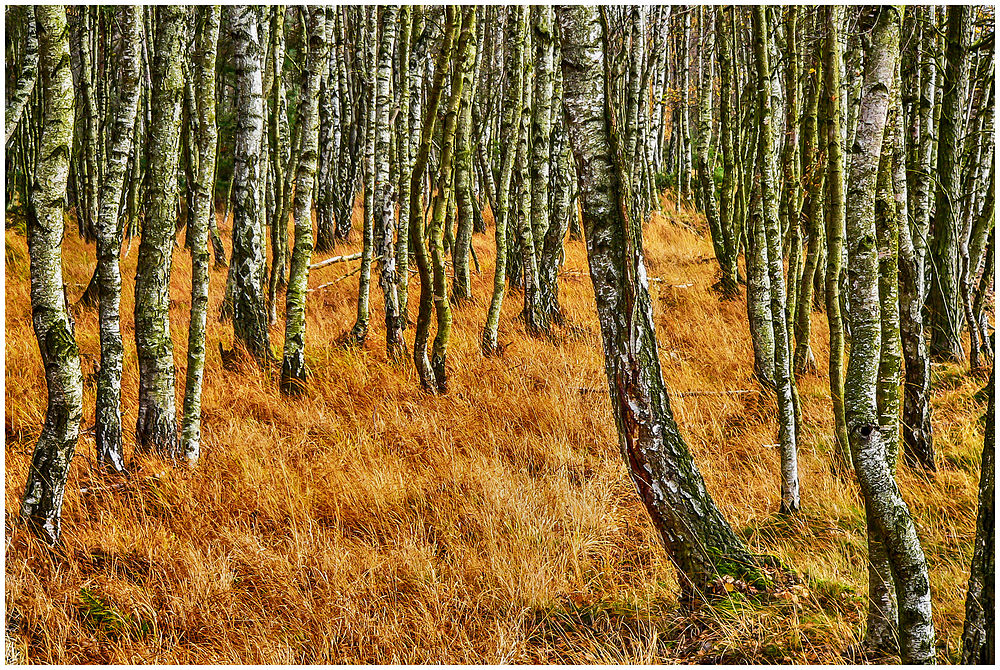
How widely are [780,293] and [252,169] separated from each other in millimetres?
4683

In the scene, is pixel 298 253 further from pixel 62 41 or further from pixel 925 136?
pixel 925 136

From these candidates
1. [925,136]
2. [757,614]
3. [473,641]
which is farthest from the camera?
[925,136]

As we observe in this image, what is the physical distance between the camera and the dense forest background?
2.72 m

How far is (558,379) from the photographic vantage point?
229 inches

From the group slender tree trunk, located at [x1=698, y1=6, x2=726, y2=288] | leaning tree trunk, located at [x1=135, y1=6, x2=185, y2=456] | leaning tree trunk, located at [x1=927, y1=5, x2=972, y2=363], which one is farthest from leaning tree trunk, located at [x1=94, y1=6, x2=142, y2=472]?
slender tree trunk, located at [x1=698, y1=6, x2=726, y2=288]

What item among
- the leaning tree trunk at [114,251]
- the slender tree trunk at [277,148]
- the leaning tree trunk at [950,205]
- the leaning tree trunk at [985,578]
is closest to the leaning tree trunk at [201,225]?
the leaning tree trunk at [114,251]

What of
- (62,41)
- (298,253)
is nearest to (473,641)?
(62,41)

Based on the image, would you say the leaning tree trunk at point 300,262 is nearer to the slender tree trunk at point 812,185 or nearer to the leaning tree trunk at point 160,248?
the leaning tree trunk at point 160,248

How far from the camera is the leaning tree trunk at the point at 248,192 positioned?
5602 millimetres

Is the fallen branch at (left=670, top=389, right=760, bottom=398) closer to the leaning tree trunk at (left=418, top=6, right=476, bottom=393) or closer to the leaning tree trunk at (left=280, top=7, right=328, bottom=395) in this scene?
the leaning tree trunk at (left=418, top=6, right=476, bottom=393)

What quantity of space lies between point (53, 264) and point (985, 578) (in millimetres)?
3996

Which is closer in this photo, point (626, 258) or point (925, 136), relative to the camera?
point (626, 258)

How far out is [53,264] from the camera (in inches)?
130

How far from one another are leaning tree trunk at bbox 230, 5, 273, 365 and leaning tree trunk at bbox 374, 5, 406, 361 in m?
1.06
